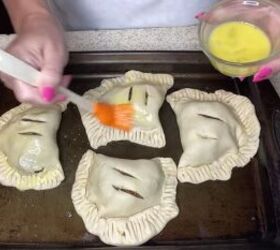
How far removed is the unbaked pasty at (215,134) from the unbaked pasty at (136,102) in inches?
2.4

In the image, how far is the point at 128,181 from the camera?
1.23 m

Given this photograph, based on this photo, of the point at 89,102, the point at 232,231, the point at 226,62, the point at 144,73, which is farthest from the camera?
the point at 144,73

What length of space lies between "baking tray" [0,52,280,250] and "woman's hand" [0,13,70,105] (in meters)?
0.23

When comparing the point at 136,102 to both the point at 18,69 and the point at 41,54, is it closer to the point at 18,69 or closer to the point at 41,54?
the point at 41,54

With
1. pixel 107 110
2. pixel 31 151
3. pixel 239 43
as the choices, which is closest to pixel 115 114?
pixel 107 110

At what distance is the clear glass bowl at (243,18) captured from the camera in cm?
112

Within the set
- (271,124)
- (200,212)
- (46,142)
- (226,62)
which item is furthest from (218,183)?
(46,142)

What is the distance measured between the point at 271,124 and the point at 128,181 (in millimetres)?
401

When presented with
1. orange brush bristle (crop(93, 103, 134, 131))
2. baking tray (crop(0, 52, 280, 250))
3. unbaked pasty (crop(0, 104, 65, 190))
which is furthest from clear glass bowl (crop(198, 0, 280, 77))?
unbaked pasty (crop(0, 104, 65, 190))

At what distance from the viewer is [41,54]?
3.59ft

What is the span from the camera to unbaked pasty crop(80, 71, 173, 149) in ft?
4.35

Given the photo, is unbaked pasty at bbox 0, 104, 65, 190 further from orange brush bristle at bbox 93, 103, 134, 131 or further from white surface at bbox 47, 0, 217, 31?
white surface at bbox 47, 0, 217, 31

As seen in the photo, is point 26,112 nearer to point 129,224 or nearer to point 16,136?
point 16,136

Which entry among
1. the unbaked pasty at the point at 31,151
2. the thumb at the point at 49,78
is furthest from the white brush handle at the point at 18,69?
the unbaked pasty at the point at 31,151
